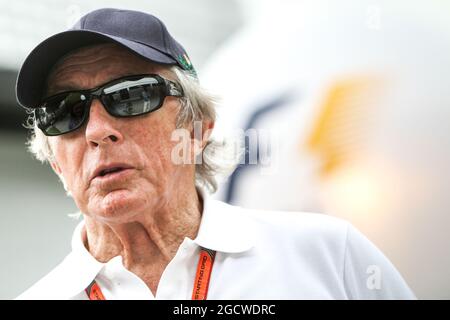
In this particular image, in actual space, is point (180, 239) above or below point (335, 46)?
below

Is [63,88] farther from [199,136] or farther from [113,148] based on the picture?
[199,136]

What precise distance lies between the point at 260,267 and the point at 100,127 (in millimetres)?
375

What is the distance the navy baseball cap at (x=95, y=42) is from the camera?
98 cm

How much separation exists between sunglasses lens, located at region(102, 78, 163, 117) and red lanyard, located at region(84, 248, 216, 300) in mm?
277

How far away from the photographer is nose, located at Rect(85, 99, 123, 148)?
0.96 metres

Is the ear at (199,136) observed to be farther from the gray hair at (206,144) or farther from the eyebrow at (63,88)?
the eyebrow at (63,88)

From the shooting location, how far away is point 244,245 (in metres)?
1.03

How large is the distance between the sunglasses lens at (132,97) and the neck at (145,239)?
183 mm

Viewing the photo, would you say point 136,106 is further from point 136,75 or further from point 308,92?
point 308,92

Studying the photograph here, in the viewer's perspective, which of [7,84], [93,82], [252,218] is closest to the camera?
[93,82]

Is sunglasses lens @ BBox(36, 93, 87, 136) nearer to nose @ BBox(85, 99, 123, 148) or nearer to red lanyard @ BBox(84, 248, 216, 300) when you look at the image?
nose @ BBox(85, 99, 123, 148)

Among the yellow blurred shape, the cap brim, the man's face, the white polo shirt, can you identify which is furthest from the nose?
the yellow blurred shape
